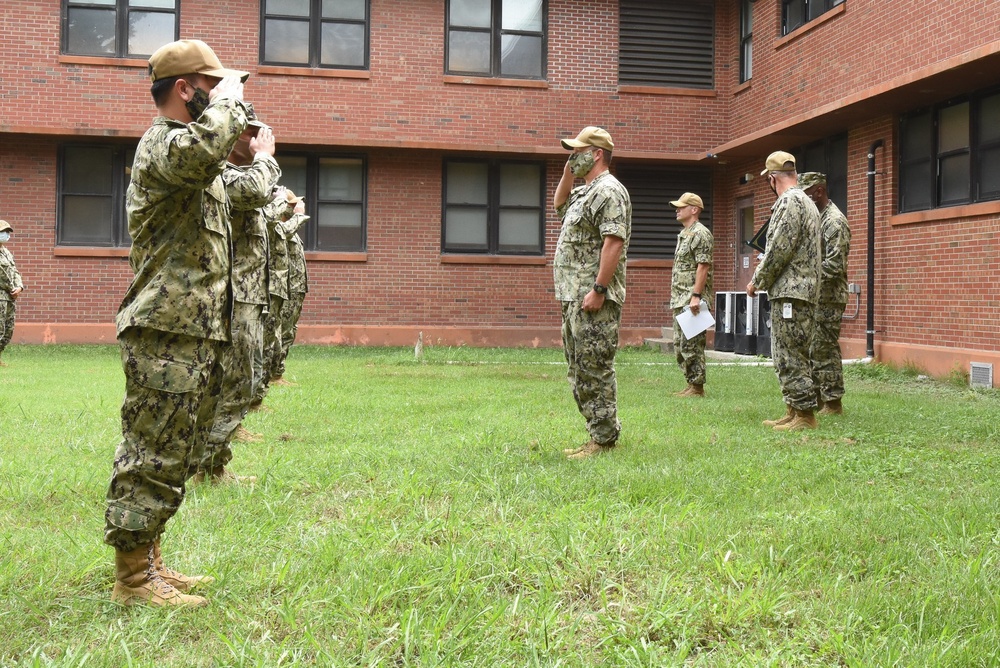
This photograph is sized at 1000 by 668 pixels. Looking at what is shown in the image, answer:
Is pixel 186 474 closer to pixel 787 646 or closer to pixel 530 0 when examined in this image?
pixel 787 646

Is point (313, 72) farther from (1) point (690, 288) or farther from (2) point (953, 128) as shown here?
(2) point (953, 128)

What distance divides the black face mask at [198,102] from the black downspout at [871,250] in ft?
38.9

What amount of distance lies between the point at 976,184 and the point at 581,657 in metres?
11.0

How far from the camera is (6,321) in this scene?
12.2 meters

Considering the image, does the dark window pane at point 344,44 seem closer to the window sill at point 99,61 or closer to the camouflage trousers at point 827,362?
the window sill at point 99,61

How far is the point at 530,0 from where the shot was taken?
1788cm

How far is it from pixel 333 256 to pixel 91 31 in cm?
606

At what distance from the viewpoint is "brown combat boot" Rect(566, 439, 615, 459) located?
5.91m

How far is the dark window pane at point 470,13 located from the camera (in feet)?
57.8

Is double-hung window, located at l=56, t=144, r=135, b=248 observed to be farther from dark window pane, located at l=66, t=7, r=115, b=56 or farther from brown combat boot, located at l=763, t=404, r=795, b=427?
brown combat boot, located at l=763, t=404, r=795, b=427

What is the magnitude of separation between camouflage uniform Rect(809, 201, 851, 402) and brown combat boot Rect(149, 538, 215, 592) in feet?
20.5

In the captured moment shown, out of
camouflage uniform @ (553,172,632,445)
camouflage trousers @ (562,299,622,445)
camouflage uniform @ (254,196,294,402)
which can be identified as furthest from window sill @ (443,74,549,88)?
camouflage trousers @ (562,299,622,445)

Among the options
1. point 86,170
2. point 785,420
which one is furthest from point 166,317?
point 86,170

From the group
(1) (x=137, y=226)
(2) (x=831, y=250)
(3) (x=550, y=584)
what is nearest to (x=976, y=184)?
(2) (x=831, y=250)
